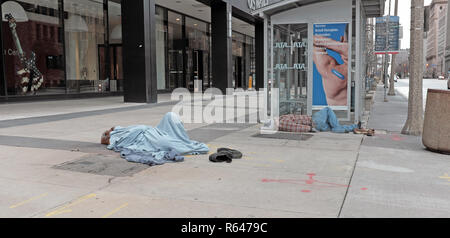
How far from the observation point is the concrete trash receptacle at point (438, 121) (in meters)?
6.71

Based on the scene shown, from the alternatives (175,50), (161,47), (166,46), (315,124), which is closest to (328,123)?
(315,124)

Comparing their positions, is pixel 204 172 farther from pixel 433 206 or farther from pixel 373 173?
pixel 433 206

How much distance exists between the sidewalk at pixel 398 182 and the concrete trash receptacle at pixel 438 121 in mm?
174

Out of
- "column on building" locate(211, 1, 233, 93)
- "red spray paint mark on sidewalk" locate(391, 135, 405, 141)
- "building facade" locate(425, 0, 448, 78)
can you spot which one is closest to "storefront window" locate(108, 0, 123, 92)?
"column on building" locate(211, 1, 233, 93)

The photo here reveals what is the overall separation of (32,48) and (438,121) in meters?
16.4

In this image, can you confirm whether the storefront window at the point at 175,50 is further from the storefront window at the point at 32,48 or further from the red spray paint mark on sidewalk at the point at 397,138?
the red spray paint mark on sidewalk at the point at 397,138

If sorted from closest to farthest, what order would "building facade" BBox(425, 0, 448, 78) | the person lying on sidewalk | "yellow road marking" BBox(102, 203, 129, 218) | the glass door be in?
"yellow road marking" BBox(102, 203, 129, 218) < the person lying on sidewalk < the glass door < "building facade" BBox(425, 0, 448, 78)

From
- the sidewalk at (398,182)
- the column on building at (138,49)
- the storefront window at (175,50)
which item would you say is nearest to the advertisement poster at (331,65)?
the sidewalk at (398,182)

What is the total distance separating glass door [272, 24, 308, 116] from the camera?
432 inches

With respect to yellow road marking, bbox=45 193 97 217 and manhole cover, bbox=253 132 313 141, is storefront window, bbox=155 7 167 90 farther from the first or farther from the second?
yellow road marking, bbox=45 193 97 217

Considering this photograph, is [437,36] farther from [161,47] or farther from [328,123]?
[328,123]

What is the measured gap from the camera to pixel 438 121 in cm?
679

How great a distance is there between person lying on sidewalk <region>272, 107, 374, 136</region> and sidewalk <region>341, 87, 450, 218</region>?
1273 millimetres
